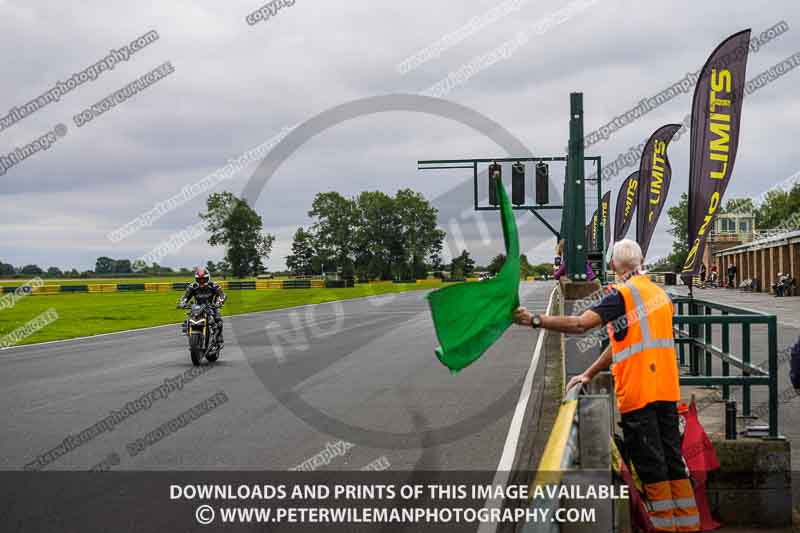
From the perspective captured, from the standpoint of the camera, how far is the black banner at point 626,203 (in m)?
27.8

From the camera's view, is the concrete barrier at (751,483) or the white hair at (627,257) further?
the concrete barrier at (751,483)

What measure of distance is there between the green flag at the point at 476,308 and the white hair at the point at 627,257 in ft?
5.79

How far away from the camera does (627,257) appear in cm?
497

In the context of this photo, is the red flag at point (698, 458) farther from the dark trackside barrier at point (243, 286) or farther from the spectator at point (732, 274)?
the dark trackside barrier at point (243, 286)

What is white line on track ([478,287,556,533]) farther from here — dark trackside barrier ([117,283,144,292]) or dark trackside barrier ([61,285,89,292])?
dark trackside barrier ([117,283,144,292])

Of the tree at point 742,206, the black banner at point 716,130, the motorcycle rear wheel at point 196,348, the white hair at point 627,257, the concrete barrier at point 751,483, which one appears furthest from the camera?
the tree at point 742,206

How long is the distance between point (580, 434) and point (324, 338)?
17673 mm

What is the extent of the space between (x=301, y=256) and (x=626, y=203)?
198ft

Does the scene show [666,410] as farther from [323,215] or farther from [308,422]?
[323,215]

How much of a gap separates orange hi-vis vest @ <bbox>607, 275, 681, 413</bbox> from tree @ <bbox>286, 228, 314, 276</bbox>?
68.7 metres

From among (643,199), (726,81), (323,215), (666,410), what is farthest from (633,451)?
(323,215)

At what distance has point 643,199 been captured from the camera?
19.0 m

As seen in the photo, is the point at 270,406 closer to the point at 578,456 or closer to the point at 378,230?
the point at 578,456

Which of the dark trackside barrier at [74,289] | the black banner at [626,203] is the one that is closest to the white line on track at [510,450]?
the black banner at [626,203]
